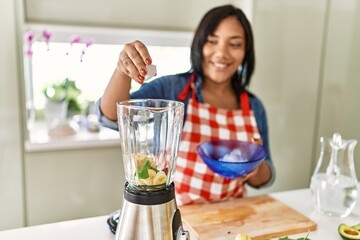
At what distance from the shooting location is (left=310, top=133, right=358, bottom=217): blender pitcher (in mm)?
897

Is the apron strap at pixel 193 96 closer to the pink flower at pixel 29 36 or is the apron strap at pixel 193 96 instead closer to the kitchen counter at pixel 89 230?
the kitchen counter at pixel 89 230

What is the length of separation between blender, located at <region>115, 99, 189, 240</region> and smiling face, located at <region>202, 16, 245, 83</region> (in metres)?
0.41

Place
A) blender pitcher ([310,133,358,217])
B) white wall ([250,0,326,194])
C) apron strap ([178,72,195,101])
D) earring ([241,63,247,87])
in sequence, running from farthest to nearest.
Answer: white wall ([250,0,326,194]), earring ([241,63,247,87]), apron strap ([178,72,195,101]), blender pitcher ([310,133,358,217])

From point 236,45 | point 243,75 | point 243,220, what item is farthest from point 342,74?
point 243,220

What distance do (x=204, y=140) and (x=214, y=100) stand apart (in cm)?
17

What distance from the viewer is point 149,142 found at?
0.75 m

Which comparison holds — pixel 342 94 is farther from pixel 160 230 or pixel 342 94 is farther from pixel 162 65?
pixel 160 230

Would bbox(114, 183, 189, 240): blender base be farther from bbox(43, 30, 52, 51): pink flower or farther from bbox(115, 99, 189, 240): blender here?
bbox(43, 30, 52, 51): pink flower

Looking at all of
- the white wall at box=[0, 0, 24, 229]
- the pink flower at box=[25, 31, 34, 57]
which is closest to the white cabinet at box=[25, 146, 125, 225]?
the white wall at box=[0, 0, 24, 229]

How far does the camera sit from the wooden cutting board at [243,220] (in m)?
0.81

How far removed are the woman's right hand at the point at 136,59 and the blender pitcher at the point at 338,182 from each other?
0.52 metres

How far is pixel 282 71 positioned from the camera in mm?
1559

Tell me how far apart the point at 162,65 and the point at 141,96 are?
489 millimetres

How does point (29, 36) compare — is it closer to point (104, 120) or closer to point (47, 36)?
point (47, 36)
